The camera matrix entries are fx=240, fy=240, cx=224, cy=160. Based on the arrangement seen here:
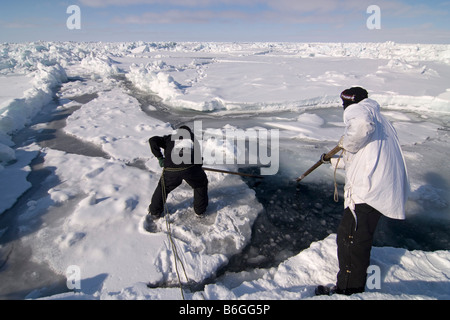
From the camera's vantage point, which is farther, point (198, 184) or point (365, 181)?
point (198, 184)

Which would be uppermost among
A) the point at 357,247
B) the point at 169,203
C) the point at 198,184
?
the point at 198,184

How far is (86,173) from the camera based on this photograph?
13.0 feet

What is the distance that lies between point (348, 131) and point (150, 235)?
227 centimetres

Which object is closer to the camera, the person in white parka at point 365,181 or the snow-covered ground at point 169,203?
the person in white parka at point 365,181

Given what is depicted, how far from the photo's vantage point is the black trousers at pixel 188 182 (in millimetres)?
2762

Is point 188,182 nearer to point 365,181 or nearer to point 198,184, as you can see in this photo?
point 198,184

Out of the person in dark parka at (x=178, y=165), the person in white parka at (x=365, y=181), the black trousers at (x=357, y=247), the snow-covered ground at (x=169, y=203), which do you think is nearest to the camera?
the person in white parka at (x=365, y=181)

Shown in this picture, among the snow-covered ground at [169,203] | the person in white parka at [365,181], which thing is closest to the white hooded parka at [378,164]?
the person in white parka at [365,181]

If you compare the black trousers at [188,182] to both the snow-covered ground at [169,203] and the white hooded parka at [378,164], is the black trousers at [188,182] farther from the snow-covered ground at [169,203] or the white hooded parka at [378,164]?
the white hooded parka at [378,164]

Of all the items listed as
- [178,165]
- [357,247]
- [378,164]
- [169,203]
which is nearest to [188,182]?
[178,165]

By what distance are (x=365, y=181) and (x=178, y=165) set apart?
1849 millimetres

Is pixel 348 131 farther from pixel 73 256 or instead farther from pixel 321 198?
pixel 73 256

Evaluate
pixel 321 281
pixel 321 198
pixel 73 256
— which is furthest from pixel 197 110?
pixel 321 281

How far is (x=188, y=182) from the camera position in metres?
2.84
